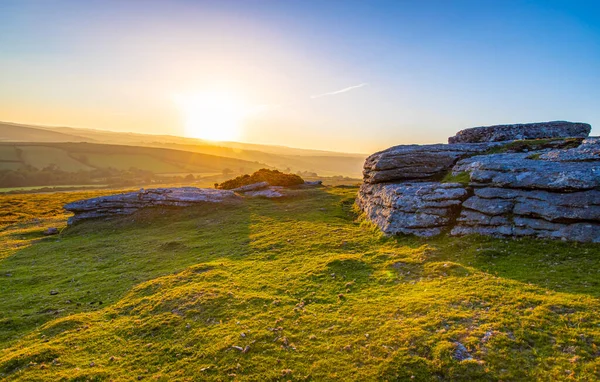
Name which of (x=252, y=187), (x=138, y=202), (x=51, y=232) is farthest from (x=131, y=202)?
(x=252, y=187)

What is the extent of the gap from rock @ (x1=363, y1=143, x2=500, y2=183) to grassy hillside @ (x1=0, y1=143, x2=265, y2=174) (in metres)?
144

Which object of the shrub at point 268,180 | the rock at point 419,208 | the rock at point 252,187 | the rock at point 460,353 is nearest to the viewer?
the rock at point 460,353

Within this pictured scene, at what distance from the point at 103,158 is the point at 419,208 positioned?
169 m

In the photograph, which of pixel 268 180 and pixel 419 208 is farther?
pixel 268 180

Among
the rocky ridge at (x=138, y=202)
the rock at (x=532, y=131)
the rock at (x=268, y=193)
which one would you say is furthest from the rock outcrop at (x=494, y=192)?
the rocky ridge at (x=138, y=202)

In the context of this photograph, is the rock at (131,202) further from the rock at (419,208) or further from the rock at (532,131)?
the rock at (532,131)

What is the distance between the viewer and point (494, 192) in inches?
704

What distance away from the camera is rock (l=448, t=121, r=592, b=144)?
26984mm

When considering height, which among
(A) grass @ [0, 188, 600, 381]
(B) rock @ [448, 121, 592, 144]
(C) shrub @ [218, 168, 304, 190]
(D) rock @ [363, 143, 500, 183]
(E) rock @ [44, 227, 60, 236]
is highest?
(B) rock @ [448, 121, 592, 144]

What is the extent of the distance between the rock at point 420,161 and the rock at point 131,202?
797 inches

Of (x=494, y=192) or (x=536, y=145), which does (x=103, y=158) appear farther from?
(x=536, y=145)

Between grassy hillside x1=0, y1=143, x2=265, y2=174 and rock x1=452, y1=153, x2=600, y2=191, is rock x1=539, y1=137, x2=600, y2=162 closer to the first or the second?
rock x1=452, y1=153, x2=600, y2=191

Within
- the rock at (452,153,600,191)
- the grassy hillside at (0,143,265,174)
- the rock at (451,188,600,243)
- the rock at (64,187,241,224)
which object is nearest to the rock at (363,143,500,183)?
the rock at (452,153,600,191)

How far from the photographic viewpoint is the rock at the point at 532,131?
27.0 m
